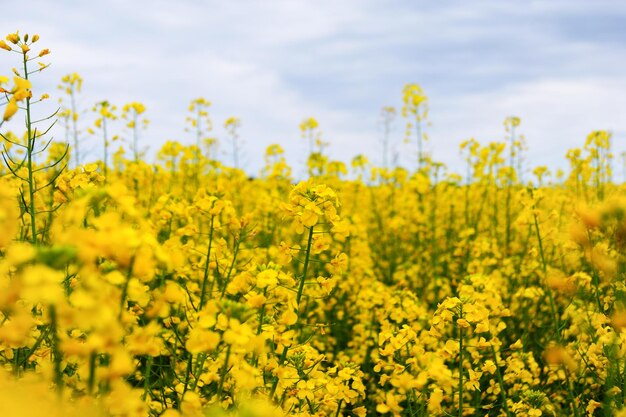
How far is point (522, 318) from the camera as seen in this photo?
4.88 meters

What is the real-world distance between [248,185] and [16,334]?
789 cm

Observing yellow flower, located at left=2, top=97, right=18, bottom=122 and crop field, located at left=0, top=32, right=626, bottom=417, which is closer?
crop field, located at left=0, top=32, right=626, bottom=417

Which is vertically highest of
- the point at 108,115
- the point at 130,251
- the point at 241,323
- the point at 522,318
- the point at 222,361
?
the point at 108,115

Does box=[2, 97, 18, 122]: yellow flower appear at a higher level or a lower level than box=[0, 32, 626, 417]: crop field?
higher

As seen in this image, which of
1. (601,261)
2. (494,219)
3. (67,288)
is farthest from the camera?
(494,219)

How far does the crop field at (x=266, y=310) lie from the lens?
1.18 metres

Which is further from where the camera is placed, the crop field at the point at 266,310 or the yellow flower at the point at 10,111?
the yellow flower at the point at 10,111

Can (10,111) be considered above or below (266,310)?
above

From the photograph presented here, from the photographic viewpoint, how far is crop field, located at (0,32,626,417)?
3.88ft

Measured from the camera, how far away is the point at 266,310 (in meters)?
2.29

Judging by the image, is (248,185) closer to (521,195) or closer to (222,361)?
(521,195)

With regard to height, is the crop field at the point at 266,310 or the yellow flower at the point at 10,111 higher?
the yellow flower at the point at 10,111

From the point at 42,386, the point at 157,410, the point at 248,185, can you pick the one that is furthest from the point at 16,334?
the point at 248,185

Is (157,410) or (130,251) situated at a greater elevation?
(130,251)
